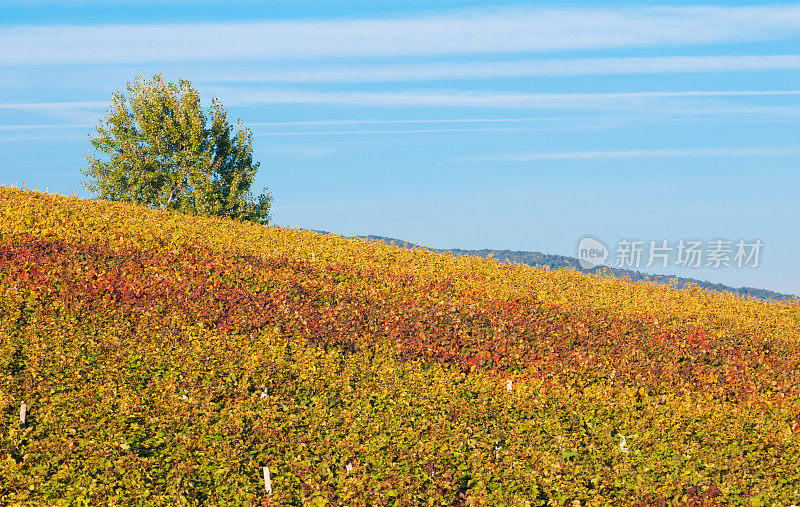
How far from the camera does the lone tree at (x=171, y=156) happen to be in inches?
1185

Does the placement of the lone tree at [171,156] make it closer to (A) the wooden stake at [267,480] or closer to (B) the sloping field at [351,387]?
(B) the sloping field at [351,387]

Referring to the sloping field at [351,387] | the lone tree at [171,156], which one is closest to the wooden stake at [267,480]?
the sloping field at [351,387]

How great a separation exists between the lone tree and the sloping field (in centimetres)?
1398

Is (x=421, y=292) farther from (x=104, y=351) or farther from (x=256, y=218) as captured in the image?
(x=256, y=218)

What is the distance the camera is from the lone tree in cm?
3011

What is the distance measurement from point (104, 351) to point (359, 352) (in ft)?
12.3

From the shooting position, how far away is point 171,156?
102ft

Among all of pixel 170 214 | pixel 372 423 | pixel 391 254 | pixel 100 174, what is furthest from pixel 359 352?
pixel 100 174

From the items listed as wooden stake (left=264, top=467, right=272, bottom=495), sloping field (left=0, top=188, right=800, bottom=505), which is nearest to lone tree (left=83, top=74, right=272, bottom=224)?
sloping field (left=0, top=188, right=800, bottom=505)

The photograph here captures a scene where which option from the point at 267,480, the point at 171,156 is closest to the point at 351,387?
the point at 267,480

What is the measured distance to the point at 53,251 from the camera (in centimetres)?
1345

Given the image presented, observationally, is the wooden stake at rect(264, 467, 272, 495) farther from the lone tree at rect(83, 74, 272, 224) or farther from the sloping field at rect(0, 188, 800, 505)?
the lone tree at rect(83, 74, 272, 224)

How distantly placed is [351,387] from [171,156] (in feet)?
80.8

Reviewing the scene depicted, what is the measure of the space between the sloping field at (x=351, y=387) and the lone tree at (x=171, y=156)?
14.0m
